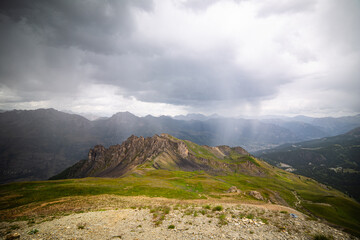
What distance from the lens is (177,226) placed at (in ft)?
63.5

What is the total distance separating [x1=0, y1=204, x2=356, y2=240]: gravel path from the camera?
649 inches

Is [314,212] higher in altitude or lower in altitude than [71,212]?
lower

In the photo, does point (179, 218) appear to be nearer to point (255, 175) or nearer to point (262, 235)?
point (262, 235)

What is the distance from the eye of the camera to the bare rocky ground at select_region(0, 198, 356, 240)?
16484 mm

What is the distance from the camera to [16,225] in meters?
22.0

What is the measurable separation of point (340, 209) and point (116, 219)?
405ft

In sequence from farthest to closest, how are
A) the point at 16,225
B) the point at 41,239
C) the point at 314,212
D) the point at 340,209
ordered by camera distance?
the point at 340,209, the point at 314,212, the point at 16,225, the point at 41,239

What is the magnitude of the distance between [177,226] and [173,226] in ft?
2.64

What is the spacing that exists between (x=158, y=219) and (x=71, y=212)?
16.7 metres

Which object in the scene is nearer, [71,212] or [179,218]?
[179,218]

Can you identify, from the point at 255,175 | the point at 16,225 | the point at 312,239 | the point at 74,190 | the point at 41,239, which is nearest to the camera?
the point at 312,239

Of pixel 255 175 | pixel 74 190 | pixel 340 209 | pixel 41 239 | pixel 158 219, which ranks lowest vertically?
pixel 255 175

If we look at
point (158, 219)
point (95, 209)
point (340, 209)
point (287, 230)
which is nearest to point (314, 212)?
point (340, 209)

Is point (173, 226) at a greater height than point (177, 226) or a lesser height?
greater
